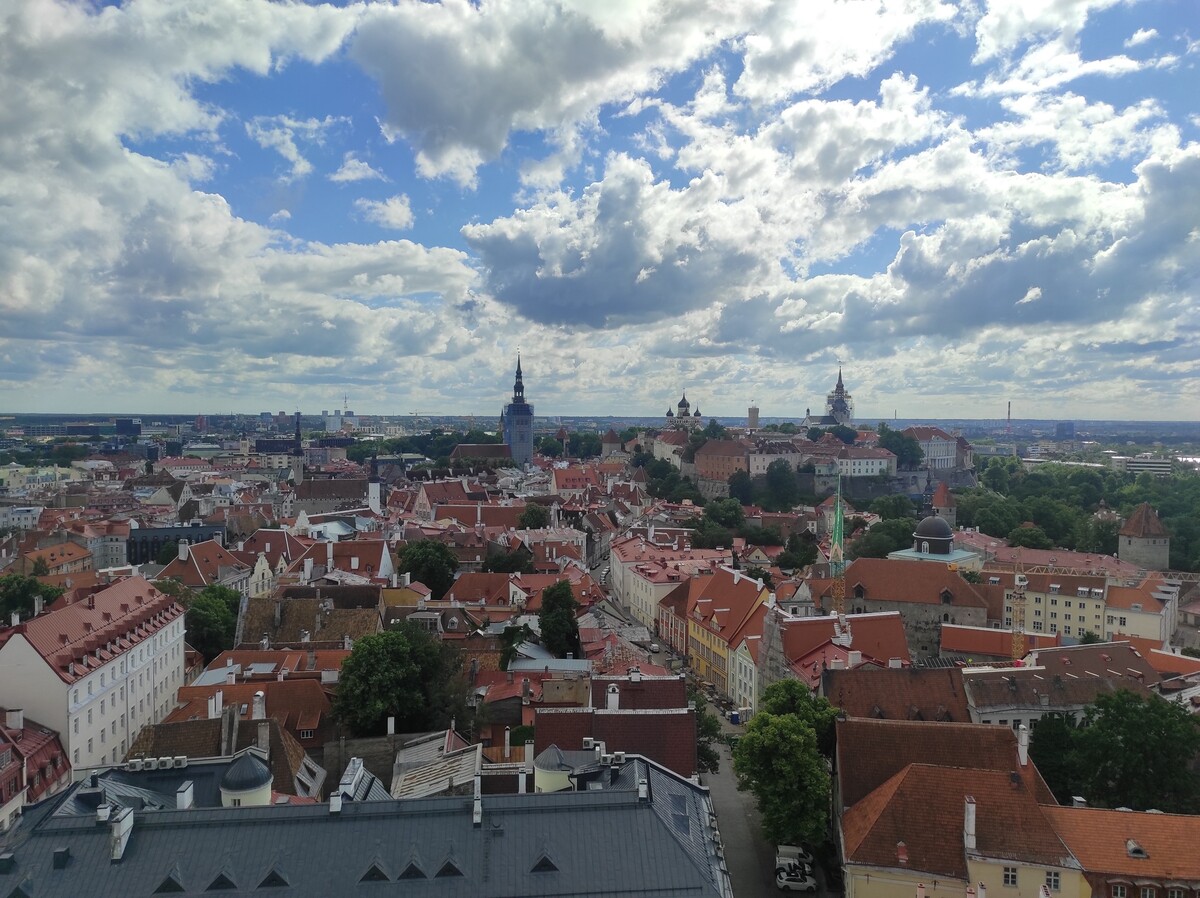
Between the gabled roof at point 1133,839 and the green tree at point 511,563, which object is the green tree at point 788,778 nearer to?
the gabled roof at point 1133,839

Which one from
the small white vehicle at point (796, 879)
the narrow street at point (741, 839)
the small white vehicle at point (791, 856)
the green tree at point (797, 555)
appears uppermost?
the green tree at point (797, 555)

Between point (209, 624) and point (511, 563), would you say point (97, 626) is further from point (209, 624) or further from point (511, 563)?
point (511, 563)

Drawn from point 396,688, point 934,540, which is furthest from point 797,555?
point 396,688

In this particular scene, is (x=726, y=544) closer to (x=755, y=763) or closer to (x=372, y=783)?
(x=755, y=763)

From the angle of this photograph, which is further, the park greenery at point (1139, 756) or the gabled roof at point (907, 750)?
the park greenery at point (1139, 756)

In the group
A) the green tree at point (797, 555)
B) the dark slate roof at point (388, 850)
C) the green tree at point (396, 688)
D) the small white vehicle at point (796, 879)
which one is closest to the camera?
the dark slate roof at point (388, 850)

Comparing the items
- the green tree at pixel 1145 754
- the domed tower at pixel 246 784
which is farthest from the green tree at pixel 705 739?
the domed tower at pixel 246 784
